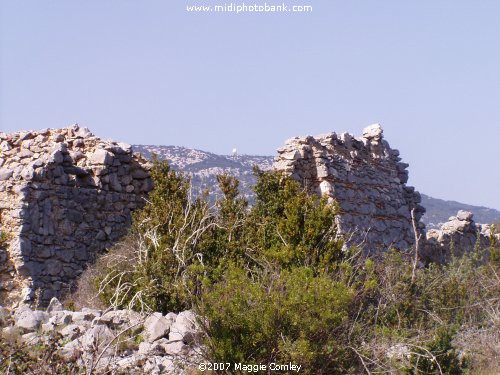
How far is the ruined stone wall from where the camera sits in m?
15.9

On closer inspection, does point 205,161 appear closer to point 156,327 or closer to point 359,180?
point 359,180

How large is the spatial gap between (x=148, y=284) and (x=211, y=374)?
2.77 m

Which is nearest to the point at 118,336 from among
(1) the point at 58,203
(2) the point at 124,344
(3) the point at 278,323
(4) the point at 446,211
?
(2) the point at 124,344

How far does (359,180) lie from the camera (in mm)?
16812

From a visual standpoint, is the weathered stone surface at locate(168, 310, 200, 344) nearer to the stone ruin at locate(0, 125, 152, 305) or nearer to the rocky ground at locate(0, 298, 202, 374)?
the rocky ground at locate(0, 298, 202, 374)

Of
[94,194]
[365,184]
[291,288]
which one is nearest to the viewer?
[291,288]

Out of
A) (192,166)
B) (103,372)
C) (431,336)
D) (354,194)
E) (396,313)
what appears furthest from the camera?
(192,166)

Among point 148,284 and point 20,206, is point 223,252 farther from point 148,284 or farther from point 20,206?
point 20,206

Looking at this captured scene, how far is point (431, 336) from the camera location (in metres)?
10.4

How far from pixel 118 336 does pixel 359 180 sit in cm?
908

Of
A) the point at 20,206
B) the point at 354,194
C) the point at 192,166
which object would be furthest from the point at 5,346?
the point at 192,166

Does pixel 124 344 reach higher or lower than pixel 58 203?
lower

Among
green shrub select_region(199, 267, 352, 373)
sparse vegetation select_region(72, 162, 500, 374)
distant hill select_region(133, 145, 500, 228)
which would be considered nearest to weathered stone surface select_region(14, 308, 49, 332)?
sparse vegetation select_region(72, 162, 500, 374)

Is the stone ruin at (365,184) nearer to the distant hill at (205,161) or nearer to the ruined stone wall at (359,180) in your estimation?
the ruined stone wall at (359,180)
